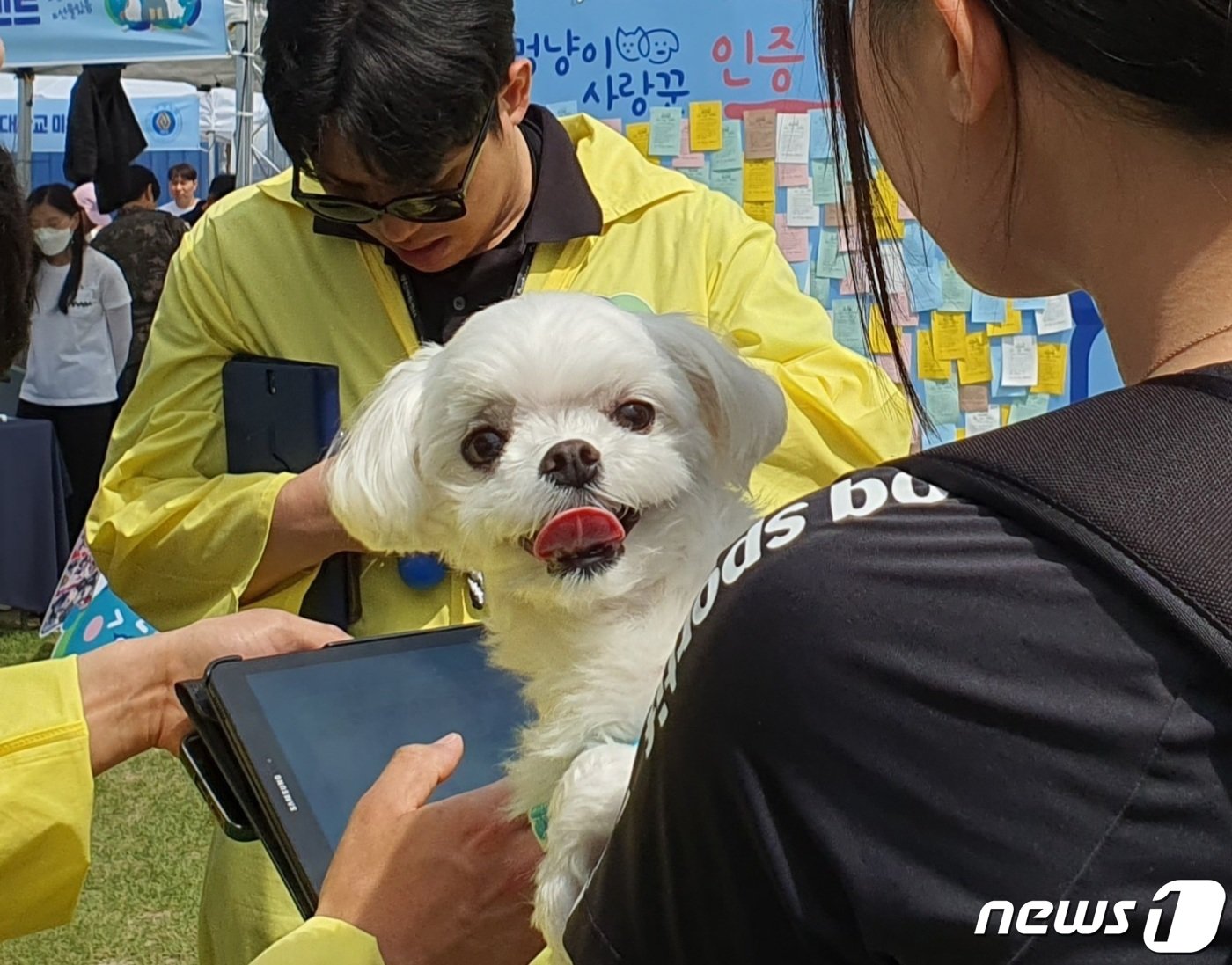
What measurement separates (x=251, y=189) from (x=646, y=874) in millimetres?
1565

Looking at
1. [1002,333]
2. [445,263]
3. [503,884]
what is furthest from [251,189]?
[1002,333]

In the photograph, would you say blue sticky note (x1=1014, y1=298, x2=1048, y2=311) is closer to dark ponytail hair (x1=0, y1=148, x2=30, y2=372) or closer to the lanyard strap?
the lanyard strap

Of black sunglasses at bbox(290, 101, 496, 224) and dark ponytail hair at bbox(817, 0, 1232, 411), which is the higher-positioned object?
dark ponytail hair at bbox(817, 0, 1232, 411)

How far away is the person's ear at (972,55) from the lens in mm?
629

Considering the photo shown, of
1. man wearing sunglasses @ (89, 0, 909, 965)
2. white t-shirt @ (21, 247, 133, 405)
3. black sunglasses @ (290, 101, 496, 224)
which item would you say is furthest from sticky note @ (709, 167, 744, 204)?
white t-shirt @ (21, 247, 133, 405)

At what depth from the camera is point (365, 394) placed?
1.86 metres

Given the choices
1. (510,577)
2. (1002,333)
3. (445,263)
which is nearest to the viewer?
(510,577)

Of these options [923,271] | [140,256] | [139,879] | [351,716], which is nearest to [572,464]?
[351,716]

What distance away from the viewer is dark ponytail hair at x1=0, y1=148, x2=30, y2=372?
159 cm

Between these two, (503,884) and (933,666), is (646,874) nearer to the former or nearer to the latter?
(933,666)

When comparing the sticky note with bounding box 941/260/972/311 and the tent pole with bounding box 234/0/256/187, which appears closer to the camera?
the sticky note with bounding box 941/260/972/311

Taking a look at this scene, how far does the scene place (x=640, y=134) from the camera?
387 centimetres

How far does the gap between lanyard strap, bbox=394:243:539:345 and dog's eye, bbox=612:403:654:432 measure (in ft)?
1.28

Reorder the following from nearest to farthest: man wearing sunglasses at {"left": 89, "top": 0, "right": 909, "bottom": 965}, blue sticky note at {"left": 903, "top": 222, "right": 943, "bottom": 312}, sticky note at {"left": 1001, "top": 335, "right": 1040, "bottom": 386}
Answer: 1. man wearing sunglasses at {"left": 89, "top": 0, "right": 909, "bottom": 965}
2. blue sticky note at {"left": 903, "top": 222, "right": 943, "bottom": 312}
3. sticky note at {"left": 1001, "top": 335, "right": 1040, "bottom": 386}
